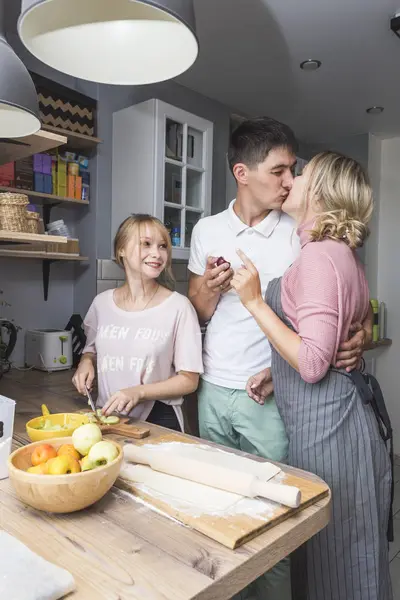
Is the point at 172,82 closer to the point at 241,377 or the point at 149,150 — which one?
the point at 149,150

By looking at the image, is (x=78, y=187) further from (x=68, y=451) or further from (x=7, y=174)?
(x=68, y=451)

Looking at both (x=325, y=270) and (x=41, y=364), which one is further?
(x=41, y=364)

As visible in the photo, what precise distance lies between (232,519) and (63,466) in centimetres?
29

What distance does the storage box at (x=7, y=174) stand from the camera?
7.57 feet

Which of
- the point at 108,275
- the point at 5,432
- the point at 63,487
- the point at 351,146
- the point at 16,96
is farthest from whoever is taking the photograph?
the point at 351,146

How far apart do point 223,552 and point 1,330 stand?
2.00 m

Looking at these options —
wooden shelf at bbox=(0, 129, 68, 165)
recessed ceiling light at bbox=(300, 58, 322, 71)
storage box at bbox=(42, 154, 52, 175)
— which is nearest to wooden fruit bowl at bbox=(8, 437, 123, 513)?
wooden shelf at bbox=(0, 129, 68, 165)

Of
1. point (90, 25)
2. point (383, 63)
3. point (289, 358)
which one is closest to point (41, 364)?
point (289, 358)

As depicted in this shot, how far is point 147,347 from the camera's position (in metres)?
1.49

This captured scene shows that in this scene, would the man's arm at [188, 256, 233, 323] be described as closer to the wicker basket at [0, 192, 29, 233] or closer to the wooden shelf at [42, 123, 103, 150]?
the wicker basket at [0, 192, 29, 233]

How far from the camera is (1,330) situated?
7.93 ft

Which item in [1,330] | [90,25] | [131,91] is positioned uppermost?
[131,91]

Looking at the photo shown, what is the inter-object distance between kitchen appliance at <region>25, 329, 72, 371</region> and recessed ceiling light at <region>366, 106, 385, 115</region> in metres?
2.60

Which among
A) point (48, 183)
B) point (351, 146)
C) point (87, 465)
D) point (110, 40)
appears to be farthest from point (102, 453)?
point (351, 146)
